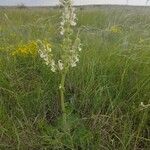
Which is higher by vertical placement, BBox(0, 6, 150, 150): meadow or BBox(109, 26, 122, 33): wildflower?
BBox(109, 26, 122, 33): wildflower

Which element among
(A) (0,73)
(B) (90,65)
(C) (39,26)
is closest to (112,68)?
(B) (90,65)

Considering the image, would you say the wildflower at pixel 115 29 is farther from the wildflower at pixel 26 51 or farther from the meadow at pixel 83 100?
the wildflower at pixel 26 51

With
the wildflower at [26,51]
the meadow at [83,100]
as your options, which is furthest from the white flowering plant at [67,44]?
the wildflower at [26,51]

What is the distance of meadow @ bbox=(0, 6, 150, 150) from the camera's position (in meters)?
3.06

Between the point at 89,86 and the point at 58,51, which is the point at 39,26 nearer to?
the point at 58,51

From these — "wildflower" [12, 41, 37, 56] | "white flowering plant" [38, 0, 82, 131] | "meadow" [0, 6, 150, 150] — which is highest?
"white flowering plant" [38, 0, 82, 131]

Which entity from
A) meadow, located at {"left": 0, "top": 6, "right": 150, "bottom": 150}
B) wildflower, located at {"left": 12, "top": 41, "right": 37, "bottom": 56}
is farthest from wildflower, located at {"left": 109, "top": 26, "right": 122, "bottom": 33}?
wildflower, located at {"left": 12, "top": 41, "right": 37, "bottom": 56}

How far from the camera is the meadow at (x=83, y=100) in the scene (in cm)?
306

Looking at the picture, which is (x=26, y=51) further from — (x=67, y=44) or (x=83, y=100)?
(x=67, y=44)

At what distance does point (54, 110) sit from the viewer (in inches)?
136

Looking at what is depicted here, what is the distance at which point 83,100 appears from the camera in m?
3.43

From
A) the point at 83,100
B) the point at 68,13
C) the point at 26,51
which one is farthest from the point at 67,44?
the point at 26,51

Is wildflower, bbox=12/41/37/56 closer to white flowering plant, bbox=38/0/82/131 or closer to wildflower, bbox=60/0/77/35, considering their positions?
white flowering plant, bbox=38/0/82/131

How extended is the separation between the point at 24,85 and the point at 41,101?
11.4 inches
